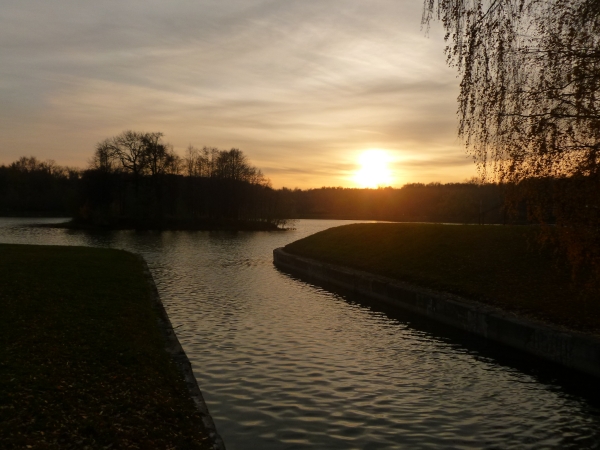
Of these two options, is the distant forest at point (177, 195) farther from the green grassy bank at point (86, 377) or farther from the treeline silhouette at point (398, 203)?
the green grassy bank at point (86, 377)

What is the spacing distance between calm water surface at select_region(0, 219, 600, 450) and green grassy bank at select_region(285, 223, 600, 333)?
1974mm

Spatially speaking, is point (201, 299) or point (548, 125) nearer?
point (548, 125)

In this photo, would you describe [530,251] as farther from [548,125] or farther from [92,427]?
[92,427]

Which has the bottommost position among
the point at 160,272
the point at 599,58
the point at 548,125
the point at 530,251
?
the point at 160,272

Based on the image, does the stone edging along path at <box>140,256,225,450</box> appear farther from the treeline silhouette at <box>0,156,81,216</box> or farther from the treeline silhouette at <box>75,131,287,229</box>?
the treeline silhouette at <box>0,156,81,216</box>

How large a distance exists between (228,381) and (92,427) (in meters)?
4.13

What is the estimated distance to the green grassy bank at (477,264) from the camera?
1465 cm

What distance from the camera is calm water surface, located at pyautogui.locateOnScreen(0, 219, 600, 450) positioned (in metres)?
8.15

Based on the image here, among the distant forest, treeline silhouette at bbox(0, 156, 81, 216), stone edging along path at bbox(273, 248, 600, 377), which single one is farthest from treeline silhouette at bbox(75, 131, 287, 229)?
stone edging along path at bbox(273, 248, 600, 377)

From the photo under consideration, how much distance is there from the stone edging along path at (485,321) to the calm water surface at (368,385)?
16.6 inches

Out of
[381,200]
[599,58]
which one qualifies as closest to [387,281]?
[599,58]

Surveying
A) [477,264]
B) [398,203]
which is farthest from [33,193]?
[477,264]

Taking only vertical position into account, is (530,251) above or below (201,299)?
above

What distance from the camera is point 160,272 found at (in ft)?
95.7
